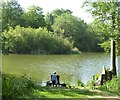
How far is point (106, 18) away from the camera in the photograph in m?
6.94

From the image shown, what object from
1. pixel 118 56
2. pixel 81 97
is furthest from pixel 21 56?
pixel 81 97

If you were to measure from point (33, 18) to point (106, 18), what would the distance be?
794 cm

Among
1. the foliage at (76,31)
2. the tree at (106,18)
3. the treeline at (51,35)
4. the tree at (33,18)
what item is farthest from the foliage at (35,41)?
the tree at (106,18)

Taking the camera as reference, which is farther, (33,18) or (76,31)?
(76,31)

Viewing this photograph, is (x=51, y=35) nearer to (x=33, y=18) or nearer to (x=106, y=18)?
(x=33, y=18)

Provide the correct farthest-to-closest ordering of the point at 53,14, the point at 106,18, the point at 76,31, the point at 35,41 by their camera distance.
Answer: the point at 76,31
the point at 35,41
the point at 53,14
the point at 106,18

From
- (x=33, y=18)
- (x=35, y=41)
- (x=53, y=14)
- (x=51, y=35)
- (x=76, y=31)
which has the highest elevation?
(x=53, y=14)

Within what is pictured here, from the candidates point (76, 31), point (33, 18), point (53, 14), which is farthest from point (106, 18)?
point (76, 31)

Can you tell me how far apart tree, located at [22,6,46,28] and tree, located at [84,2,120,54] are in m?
6.24

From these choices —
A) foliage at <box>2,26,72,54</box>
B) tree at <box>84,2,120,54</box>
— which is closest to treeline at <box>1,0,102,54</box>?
foliage at <box>2,26,72,54</box>

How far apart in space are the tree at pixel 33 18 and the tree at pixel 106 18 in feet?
20.5

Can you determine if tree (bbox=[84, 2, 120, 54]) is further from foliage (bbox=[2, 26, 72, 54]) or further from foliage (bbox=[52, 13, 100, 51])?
foliage (bbox=[2, 26, 72, 54])

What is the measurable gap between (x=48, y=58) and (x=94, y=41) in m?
4.42

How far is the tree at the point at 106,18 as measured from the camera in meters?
6.63
